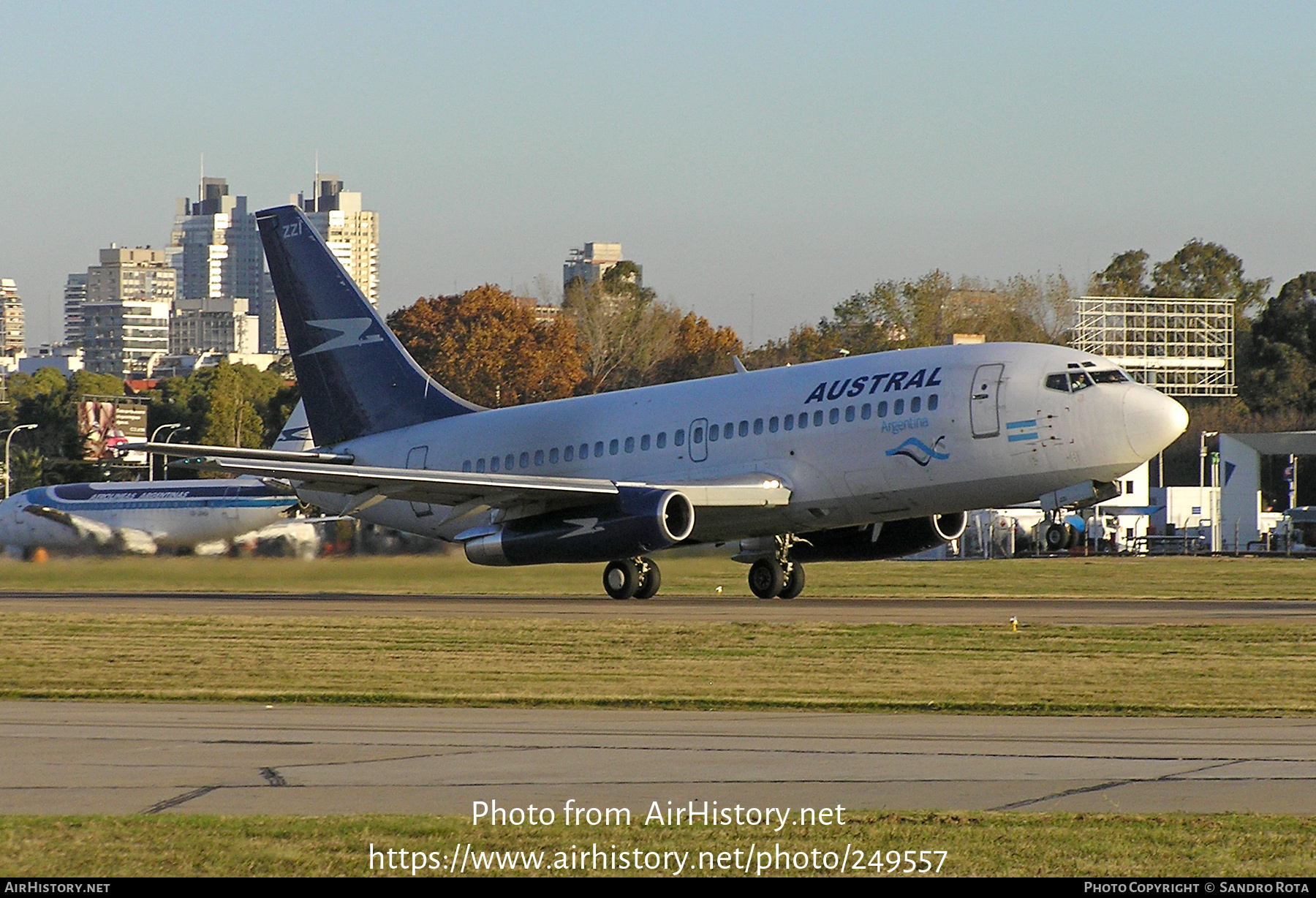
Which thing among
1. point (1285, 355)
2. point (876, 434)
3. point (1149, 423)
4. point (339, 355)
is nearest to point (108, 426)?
point (339, 355)

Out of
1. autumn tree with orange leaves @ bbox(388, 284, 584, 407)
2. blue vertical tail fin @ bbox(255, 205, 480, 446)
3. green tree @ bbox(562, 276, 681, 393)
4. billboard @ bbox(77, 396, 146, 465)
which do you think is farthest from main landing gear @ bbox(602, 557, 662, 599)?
green tree @ bbox(562, 276, 681, 393)

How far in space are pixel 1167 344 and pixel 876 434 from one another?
268 ft

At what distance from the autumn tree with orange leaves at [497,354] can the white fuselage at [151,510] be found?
6040cm

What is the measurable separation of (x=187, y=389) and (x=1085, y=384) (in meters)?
123

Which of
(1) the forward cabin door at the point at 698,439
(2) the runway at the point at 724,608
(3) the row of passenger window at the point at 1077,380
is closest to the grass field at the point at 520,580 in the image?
(2) the runway at the point at 724,608

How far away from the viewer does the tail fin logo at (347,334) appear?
41750 mm

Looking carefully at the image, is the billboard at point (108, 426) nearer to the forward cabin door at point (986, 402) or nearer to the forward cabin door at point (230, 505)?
the forward cabin door at point (230, 505)

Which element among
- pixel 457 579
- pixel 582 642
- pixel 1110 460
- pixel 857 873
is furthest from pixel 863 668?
pixel 457 579

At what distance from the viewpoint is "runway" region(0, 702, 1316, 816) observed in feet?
36.9

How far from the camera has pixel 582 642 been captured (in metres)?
25.5

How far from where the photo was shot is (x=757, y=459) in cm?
3381

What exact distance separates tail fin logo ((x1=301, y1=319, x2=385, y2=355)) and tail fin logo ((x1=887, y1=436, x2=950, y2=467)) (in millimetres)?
15176

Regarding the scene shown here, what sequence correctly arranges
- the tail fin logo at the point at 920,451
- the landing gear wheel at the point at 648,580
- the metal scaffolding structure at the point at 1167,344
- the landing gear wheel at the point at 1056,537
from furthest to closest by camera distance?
the metal scaffolding structure at the point at 1167,344 → the landing gear wheel at the point at 648,580 → the tail fin logo at the point at 920,451 → the landing gear wheel at the point at 1056,537
